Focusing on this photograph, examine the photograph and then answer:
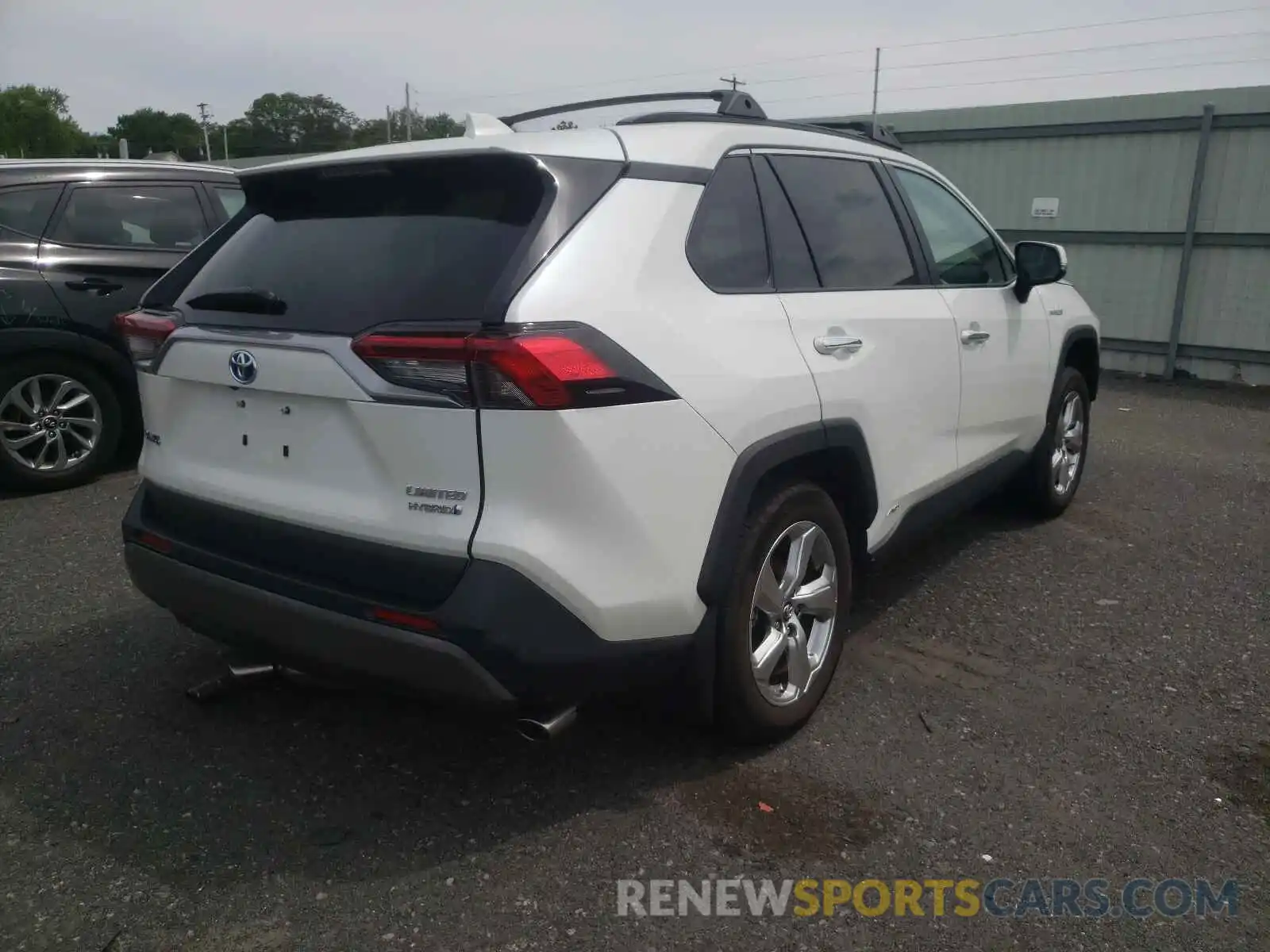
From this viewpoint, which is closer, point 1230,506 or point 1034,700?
point 1034,700

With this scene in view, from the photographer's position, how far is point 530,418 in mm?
2172

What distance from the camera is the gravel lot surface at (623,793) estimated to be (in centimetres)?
232

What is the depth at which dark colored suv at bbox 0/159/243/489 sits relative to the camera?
5.55 metres

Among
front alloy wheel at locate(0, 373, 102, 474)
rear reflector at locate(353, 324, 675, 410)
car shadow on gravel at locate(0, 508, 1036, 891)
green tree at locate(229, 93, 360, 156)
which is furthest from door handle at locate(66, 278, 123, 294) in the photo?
green tree at locate(229, 93, 360, 156)

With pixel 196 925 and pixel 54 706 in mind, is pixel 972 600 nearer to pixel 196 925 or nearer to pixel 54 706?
pixel 196 925

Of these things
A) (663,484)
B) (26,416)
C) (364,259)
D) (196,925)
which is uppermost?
(364,259)

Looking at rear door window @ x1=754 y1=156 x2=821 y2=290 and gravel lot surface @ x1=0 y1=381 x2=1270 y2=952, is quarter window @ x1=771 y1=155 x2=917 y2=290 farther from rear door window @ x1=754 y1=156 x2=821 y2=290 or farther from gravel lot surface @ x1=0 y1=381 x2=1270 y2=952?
gravel lot surface @ x1=0 y1=381 x2=1270 y2=952

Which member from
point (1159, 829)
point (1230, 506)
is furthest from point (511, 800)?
point (1230, 506)

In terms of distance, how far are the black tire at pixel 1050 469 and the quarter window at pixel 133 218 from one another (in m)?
5.08

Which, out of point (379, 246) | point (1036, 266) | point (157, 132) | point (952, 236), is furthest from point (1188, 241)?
point (157, 132)

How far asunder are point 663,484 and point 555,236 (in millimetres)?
626

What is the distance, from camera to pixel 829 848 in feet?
8.42

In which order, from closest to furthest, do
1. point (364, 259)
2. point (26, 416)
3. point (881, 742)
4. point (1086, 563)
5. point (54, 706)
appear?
1. point (364, 259)
2. point (881, 742)
3. point (54, 706)
4. point (1086, 563)
5. point (26, 416)

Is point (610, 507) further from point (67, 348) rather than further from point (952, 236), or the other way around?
point (67, 348)
